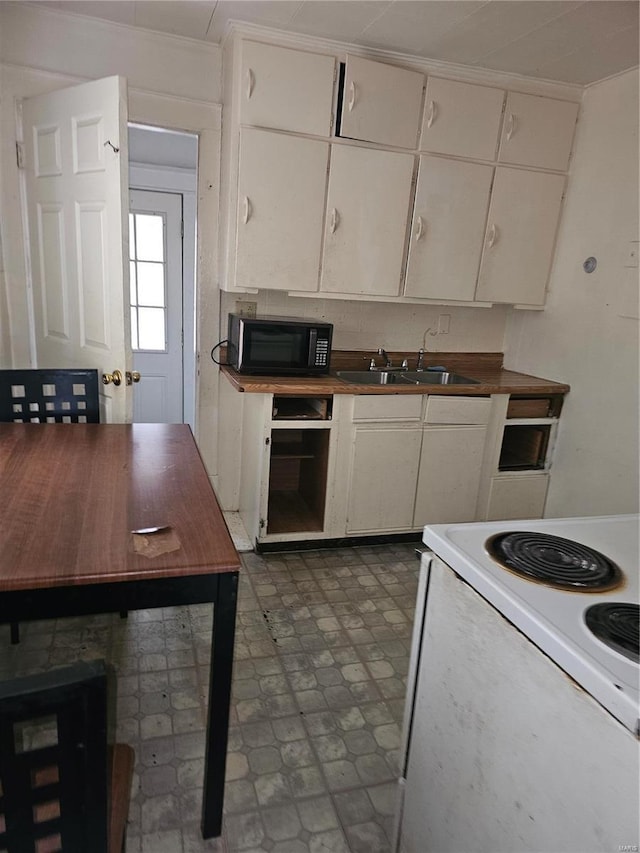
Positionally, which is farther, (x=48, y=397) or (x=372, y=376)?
(x=372, y=376)

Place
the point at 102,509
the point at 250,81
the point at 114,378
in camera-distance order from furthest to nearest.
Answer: the point at 250,81 → the point at 114,378 → the point at 102,509

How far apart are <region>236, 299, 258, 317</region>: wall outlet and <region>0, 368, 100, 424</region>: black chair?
3.59 feet

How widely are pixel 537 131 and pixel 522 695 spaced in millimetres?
3066

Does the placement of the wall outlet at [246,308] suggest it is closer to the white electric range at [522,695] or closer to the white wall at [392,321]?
the white wall at [392,321]

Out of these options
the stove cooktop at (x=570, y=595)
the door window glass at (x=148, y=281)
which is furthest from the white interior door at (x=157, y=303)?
the stove cooktop at (x=570, y=595)

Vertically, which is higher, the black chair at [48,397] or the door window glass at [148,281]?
the door window glass at [148,281]

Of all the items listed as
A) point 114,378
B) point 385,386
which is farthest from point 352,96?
point 114,378

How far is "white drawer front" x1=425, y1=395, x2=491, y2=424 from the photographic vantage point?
2.92m

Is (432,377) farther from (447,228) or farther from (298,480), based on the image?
(298,480)

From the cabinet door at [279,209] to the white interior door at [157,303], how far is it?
1809mm

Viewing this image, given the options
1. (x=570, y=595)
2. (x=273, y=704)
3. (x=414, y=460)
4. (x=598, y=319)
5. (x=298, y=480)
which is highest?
(x=598, y=319)

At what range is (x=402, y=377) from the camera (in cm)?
333

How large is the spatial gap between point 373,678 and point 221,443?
167cm

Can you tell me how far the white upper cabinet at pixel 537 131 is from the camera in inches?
115
